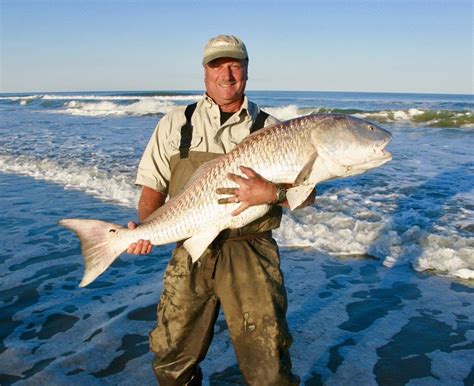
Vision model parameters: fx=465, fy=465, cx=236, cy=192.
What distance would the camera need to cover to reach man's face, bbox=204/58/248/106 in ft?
10.2

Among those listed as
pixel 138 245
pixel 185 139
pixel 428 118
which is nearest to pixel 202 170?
pixel 185 139

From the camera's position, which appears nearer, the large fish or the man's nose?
the large fish

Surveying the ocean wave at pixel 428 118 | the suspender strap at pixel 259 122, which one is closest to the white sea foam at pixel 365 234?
the suspender strap at pixel 259 122

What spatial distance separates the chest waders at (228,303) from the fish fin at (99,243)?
39 cm

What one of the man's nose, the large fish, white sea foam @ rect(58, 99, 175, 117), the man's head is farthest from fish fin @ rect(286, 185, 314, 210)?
white sea foam @ rect(58, 99, 175, 117)

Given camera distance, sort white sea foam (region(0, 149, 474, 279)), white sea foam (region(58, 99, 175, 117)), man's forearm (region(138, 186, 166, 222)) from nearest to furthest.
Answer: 1. man's forearm (region(138, 186, 166, 222))
2. white sea foam (region(0, 149, 474, 279))
3. white sea foam (region(58, 99, 175, 117))

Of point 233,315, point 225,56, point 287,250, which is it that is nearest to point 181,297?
point 233,315

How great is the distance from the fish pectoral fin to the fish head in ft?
2.76

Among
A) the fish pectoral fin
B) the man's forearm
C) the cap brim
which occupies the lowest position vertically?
the fish pectoral fin

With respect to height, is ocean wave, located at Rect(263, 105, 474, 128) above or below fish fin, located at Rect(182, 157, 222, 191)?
below

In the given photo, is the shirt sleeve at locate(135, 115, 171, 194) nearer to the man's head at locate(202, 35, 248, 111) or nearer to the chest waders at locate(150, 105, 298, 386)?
the chest waders at locate(150, 105, 298, 386)

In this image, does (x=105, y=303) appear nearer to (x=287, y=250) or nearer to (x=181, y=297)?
(x=181, y=297)

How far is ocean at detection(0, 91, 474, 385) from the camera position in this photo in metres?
3.79

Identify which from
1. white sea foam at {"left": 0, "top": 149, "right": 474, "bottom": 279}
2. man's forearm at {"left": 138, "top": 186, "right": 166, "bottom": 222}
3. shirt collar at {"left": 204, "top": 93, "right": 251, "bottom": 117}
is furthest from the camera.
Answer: white sea foam at {"left": 0, "top": 149, "right": 474, "bottom": 279}
